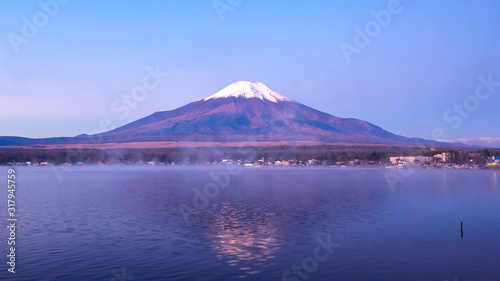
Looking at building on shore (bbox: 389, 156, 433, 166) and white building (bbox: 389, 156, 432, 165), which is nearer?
building on shore (bbox: 389, 156, 433, 166)

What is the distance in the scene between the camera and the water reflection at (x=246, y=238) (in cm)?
1739

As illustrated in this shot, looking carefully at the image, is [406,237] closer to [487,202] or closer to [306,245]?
[306,245]

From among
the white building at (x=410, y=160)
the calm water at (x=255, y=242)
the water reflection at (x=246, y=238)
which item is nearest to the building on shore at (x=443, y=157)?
the white building at (x=410, y=160)

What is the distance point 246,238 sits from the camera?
21656mm

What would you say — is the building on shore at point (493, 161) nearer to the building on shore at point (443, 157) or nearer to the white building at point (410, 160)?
the building on shore at point (443, 157)

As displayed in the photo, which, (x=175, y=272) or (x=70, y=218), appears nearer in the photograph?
(x=175, y=272)

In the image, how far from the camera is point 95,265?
16.7m

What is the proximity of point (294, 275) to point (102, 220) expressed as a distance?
14764 millimetres

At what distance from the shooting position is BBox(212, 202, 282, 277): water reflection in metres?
17.4

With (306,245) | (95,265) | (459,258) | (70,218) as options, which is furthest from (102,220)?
(459,258)

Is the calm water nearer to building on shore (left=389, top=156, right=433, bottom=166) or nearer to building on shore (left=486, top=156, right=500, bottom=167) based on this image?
building on shore (left=486, top=156, right=500, bottom=167)

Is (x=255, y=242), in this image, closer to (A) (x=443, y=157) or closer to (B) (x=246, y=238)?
(B) (x=246, y=238)

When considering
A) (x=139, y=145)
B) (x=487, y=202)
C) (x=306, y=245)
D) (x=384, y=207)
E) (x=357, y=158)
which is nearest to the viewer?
(x=306, y=245)

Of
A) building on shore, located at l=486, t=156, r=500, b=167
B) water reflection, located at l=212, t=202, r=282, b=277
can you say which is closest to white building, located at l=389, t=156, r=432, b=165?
building on shore, located at l=486, t=156, r=500, b=167
